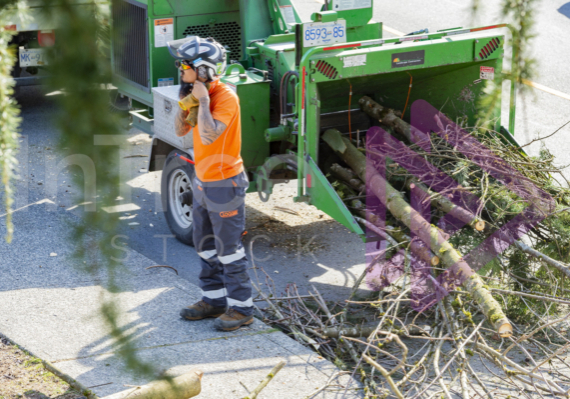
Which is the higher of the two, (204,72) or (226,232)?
(204,72)

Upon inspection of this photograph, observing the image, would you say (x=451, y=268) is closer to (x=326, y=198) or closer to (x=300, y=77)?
(x=326, y=198)

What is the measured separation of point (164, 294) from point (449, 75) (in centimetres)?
299

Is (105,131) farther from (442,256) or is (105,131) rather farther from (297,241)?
(297,241)

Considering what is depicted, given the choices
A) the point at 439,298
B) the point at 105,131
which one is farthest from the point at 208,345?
the point at 105,131

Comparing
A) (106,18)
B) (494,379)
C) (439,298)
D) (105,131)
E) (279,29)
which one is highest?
(279,29)

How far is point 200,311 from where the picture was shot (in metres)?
4.42

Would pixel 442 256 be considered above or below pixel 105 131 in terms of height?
below

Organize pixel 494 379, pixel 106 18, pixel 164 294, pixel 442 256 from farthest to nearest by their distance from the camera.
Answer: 1. pixel 164 294
2. pixel 442 256
3. pixel 494 379
4. pixel 106 18

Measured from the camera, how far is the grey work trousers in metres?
4.27

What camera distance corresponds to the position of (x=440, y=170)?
5.04 m

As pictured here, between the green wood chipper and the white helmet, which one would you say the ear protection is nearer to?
the white helmet

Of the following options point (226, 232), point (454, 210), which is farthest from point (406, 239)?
point (226, 232)

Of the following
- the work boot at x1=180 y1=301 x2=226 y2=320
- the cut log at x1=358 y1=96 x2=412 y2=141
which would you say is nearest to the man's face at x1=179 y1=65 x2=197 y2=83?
the work boot at x1=180 y1=301 x2=226 y2=320

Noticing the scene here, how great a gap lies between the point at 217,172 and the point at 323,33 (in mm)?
1615
